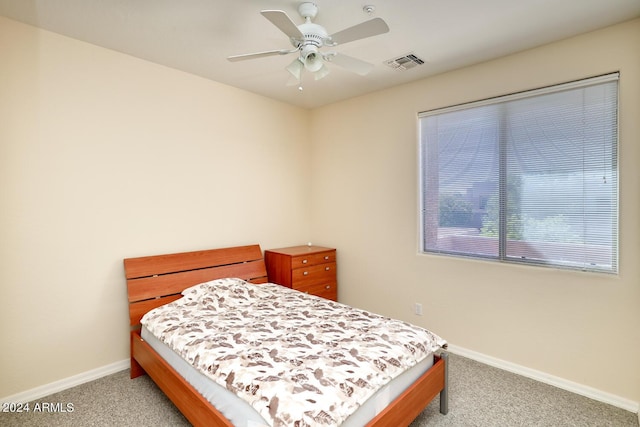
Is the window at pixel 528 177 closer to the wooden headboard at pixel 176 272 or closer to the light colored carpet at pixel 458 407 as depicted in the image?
the light colored carpet at pixel 458 407

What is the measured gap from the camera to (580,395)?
7.78 feet

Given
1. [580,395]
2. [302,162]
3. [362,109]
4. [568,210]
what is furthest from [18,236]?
[580,395]

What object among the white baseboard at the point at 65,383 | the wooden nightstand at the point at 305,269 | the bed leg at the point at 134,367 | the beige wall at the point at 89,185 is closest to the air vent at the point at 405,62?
the beige wall at the point at 89,185

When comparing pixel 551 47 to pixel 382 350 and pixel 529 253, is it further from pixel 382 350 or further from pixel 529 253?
pixel 382 350

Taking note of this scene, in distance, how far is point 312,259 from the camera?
12.3ft

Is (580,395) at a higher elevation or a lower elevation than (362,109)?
lower

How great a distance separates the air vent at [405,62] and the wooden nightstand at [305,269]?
2.16 metres

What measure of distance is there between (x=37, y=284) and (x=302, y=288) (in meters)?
2.33

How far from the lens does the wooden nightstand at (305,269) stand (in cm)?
358

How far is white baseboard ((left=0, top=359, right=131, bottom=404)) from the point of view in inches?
89.2

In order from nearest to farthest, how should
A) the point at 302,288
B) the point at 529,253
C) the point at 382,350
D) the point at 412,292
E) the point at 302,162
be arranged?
the point at 382,350, the point at 529,253, the point at 412,292, the point at 302,288, the point at 302,162

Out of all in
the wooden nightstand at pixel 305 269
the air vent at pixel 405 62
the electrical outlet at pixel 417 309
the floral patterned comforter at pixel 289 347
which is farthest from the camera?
the wooden nightstand at pixel 305 269

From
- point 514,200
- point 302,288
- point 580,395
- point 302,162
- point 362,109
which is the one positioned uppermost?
point 362,109

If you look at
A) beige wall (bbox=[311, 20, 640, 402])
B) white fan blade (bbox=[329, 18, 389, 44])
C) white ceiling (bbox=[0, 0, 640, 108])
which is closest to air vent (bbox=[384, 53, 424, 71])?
white ceiling (bbox=[0, 0, 640, 108])
